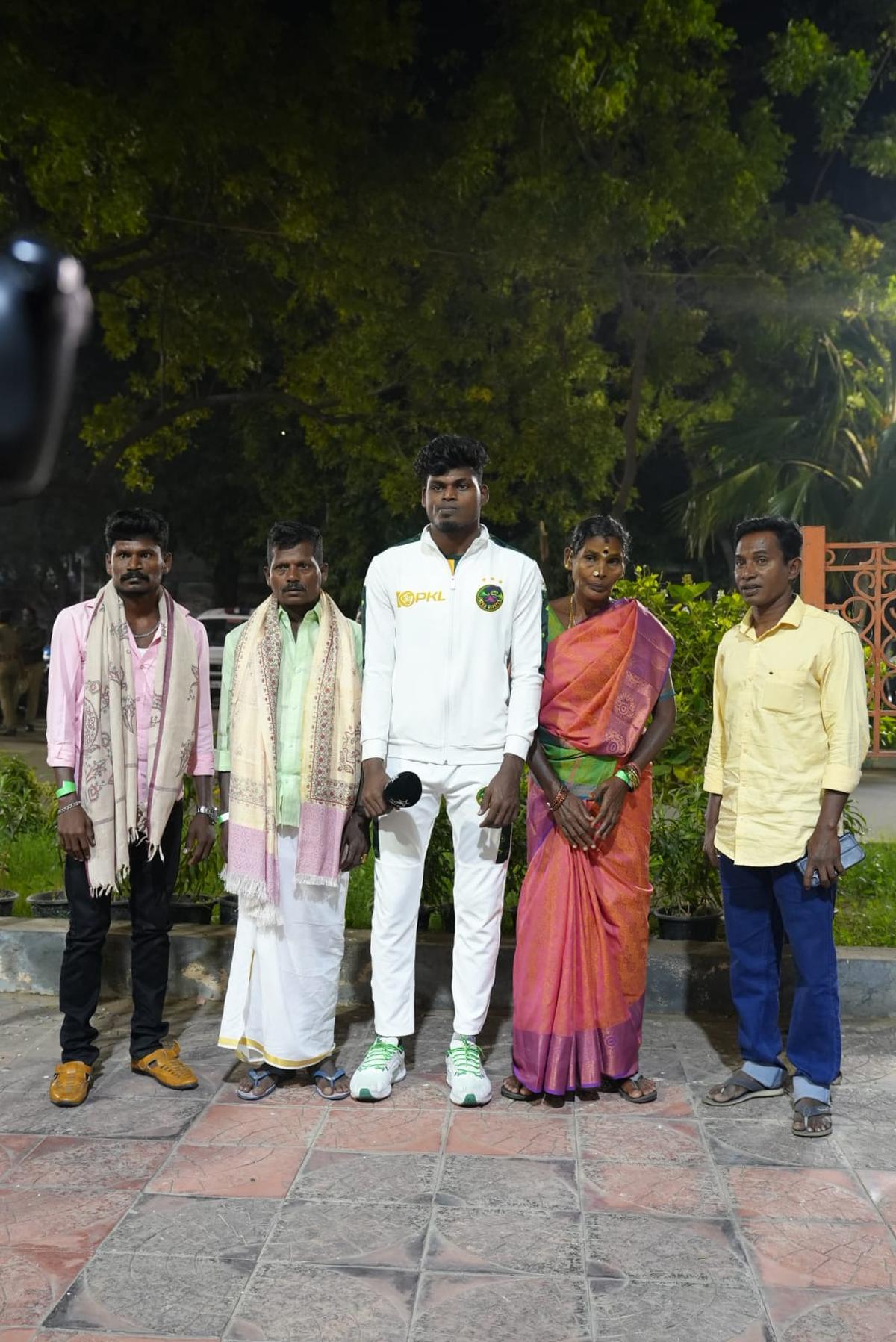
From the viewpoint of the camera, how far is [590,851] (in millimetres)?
4102

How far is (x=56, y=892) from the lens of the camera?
18.3 feet

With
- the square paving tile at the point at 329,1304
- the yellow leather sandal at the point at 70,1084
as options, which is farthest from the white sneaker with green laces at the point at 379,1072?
the square paving tile at the point at 329,1304

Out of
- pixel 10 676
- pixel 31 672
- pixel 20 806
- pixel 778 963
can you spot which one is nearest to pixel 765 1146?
pixel 778 963

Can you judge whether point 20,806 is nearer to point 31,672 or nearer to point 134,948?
point 134,948

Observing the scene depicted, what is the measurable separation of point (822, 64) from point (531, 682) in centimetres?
1961

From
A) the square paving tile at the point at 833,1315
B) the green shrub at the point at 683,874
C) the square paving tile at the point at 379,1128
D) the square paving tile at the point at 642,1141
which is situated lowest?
the square paving tile at the point at 833,1315

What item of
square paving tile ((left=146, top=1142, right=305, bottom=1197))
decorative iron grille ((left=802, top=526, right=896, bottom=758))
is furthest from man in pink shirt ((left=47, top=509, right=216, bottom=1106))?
decorative iron grille ((left=802, top=526, right=896, bottom=758))

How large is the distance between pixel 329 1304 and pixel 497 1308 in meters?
0.37

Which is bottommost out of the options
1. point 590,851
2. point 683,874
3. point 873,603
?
point 683,874

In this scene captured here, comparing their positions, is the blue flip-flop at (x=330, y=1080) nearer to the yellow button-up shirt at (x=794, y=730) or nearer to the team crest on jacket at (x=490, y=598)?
the yellow button-up shirt at (x=794, y=730)

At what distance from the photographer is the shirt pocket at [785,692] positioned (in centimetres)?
395

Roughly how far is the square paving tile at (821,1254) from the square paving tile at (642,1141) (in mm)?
442

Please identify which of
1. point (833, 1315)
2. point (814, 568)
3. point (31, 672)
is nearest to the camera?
point (833, 1315)

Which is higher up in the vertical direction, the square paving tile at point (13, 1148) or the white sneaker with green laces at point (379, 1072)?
the white sneaker with green laces at point (379, 1072)
